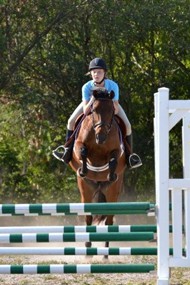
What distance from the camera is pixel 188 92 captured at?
18.2 metres

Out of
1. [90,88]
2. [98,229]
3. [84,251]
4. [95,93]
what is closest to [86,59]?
[90,88]

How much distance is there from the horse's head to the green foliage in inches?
201

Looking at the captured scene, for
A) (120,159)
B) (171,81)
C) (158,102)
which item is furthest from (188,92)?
(158,102)

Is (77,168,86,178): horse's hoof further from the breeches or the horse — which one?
the breeches

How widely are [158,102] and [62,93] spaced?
399 inches

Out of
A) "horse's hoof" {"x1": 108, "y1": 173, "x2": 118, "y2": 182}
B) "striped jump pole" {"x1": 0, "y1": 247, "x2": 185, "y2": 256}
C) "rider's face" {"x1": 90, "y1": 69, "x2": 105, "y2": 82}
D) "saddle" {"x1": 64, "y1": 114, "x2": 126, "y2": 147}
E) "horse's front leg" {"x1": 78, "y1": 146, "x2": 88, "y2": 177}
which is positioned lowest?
"striped jump pole" {"x1": 0, "y1": 247, "x2": 185, "y2": 256}

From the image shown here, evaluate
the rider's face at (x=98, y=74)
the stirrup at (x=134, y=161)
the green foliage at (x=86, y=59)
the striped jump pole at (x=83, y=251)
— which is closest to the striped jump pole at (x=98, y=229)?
the striped jump pole at (x=83, y=251)

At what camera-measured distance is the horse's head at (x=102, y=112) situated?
12.5 meters

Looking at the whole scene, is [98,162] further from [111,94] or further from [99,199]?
[111,94]

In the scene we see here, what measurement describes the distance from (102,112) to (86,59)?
5485 millimetres

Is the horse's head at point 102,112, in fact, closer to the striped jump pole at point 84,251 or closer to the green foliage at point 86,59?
the striped jump pole at point 84,251

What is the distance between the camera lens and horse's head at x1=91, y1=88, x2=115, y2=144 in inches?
492

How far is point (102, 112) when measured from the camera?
41.0ft

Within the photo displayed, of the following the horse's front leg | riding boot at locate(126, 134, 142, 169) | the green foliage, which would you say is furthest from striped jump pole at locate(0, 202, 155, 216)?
the green foliage
